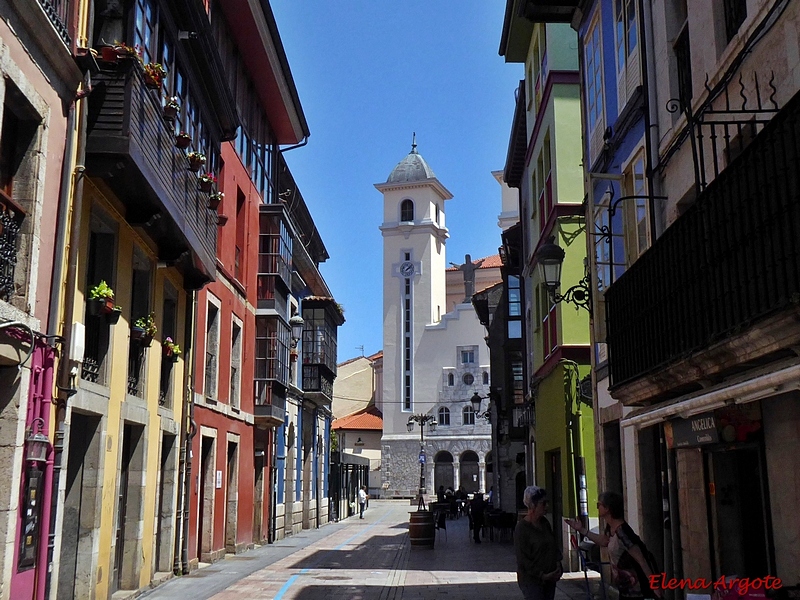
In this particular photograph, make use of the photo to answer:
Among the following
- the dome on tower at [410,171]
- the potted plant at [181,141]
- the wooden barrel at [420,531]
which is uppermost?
the dome on tower at [410,171]

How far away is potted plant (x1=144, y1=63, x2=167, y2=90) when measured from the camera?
475 inches

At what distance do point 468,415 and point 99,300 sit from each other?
64.1 meters

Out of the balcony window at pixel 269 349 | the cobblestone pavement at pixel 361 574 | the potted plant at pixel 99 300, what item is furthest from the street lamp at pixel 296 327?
the potted plant at pixel 99 300

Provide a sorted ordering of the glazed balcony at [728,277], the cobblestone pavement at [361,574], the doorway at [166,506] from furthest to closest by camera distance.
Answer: the doorway at [166,506]
the cobblestone pavement at [361,574]
the glazed balcony at [728,277]

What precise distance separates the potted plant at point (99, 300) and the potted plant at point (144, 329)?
209 cm

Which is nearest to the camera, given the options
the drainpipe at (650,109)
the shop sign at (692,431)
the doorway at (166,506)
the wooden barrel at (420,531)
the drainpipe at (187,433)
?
the shop sign at (692,431)

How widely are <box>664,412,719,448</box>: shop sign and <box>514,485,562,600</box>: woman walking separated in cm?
146

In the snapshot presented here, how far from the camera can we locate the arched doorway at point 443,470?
241 ft

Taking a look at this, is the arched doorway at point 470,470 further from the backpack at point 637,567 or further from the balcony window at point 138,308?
the backpack at point 637,567

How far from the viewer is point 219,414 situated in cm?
2038

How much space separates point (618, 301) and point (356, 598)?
21.6ft

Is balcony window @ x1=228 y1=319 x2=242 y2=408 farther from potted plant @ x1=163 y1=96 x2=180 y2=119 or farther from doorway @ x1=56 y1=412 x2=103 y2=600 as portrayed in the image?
doorway @ x1=56 y1=412 x2=103 y2=600

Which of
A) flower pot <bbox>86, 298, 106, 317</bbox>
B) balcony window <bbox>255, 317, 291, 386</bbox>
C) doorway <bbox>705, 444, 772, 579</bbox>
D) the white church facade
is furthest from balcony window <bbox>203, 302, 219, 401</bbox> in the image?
the white church facade

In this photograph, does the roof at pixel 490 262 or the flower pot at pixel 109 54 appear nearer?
the flower pot at pixel 109 54
